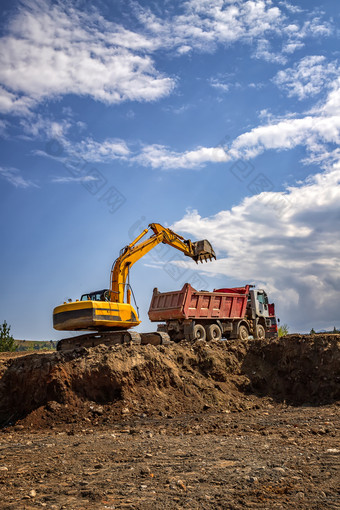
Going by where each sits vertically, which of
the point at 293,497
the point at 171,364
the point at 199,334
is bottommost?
the point at 293,497

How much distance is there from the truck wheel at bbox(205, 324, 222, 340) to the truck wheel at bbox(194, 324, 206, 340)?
41cm

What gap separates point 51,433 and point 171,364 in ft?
15.0

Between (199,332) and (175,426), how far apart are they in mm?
8742

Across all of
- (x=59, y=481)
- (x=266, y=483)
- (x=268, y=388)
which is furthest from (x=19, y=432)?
(x=268, y=388)

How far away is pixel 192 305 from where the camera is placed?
63.0 feet

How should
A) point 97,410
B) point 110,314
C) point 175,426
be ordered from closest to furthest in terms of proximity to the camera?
1. point 175,426
2. point 97,410
3. point 110,314

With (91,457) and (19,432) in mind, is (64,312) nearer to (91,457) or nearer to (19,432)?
(19,432)

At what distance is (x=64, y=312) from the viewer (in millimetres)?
15430

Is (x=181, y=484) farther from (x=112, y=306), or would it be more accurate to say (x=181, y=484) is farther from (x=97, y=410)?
(x=112, y=306)

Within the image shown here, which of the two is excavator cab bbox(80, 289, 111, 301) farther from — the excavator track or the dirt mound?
the dirt mound

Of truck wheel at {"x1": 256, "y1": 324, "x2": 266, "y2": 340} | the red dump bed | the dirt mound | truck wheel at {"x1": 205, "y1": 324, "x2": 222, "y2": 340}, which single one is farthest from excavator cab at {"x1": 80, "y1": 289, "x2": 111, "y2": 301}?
truck wheel at {"x1": 256, "y1": 324, "x2": 266, "y2": 340}

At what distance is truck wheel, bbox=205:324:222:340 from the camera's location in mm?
19719

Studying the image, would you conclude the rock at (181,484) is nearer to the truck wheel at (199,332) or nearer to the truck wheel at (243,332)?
the truck wheel at (199,332)

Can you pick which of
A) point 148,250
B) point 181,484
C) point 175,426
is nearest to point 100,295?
point 148,250
